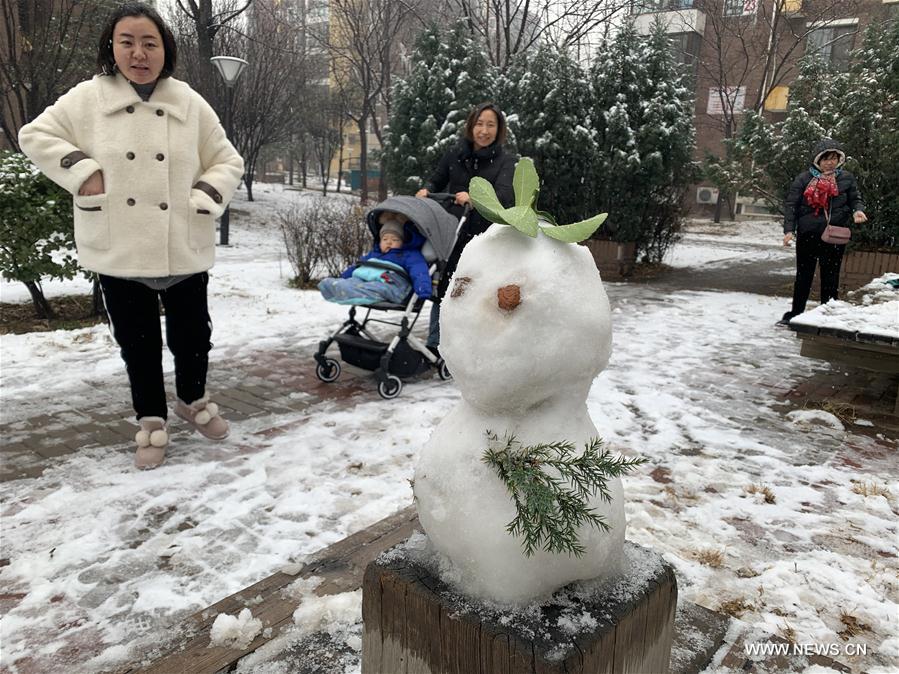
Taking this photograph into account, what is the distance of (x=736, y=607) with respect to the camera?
89.1 inches

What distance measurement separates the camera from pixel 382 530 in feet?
8.60

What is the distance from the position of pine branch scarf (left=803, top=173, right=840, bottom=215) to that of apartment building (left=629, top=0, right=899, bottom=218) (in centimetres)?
1002

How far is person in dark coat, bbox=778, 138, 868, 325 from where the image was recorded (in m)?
6.54

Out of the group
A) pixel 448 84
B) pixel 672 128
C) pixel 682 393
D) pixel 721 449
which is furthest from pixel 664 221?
pixel 721 449

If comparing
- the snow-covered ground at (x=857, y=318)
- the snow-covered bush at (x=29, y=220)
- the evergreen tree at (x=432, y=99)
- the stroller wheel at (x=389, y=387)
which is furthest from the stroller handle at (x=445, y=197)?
the evergreen tree at (x=432, y=99)

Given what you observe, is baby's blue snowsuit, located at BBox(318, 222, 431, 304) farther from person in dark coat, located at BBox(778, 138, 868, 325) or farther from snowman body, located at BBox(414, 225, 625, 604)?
person in dark coat, located at BBox(778, 138, 868, 325)

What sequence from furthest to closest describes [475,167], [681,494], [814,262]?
[814,262]
[475,167]
[681,494]

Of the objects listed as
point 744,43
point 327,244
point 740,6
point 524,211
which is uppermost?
point 740,6

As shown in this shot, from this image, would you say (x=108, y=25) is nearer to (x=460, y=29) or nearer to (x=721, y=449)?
(x=721, y=449)

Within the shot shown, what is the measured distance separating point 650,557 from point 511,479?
605 millimetres

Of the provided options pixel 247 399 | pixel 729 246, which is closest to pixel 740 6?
pixel 729 246

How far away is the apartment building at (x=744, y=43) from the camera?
57.3 ft

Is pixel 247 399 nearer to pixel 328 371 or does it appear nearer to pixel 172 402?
pixel 172 402

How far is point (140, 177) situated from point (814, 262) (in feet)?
21.8
